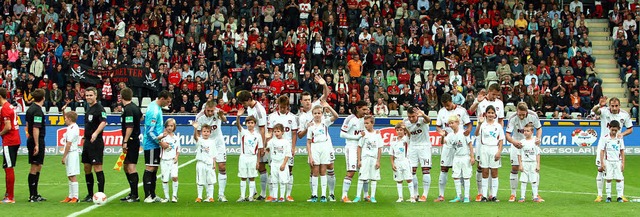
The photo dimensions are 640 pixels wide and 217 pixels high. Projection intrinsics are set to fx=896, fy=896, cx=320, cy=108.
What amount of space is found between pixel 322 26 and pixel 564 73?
34.8 ft

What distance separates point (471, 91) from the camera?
35.7m

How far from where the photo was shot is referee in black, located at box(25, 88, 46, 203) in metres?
16.8

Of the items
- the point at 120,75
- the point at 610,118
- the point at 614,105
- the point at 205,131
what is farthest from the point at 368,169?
the point at 120,75

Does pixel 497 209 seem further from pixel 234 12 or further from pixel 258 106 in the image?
pixel 234 12

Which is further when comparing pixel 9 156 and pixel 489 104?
pixel 489 104

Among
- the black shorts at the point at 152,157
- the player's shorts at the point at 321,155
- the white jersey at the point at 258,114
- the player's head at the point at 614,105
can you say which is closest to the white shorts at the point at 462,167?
the player's shorts at the point at 321,155

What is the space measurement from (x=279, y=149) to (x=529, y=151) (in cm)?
492

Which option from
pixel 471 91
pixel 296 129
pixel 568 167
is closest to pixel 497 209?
pixel 296 129

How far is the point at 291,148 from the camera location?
1761 cm

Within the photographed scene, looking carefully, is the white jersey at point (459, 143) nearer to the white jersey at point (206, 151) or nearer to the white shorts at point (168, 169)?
the white jersey at point (206, 151)

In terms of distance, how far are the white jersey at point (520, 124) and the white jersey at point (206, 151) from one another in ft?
19.6

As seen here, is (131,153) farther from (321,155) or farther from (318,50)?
(318,50)

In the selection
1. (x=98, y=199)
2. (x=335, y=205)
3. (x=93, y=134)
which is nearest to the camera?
(x=98, y=199)

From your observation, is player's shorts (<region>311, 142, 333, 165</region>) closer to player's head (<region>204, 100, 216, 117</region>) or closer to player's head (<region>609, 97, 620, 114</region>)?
player's head (<region>204, 100, 216, 117</region>)
